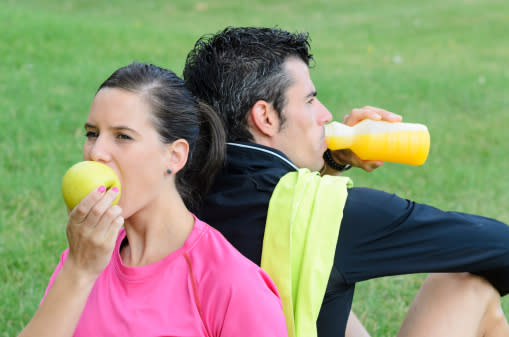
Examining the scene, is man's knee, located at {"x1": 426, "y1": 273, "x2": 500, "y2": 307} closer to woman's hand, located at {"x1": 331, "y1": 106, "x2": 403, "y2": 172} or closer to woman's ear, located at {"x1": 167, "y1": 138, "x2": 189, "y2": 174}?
woman's hand, located at {"x1": 331, "y1": 106, "x2": 403, "y2": 172}

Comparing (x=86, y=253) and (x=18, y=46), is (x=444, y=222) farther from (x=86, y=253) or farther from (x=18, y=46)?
(x=18, y=46)

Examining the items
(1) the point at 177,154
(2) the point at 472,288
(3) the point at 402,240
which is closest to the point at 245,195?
(1) the point at 177,154

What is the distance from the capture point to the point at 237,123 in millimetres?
2637

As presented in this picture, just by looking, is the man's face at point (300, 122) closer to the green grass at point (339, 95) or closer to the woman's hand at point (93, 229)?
the woman's hand at point (93, 229)

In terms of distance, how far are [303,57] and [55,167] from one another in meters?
3.28

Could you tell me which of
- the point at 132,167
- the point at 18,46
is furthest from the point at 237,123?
the point at 18,46

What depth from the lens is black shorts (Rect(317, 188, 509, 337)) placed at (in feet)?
7.23

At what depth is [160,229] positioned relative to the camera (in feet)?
7.06

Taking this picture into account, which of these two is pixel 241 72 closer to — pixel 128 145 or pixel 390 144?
pixel 390 144

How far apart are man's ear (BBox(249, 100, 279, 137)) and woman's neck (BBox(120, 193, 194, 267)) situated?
0.57 metres

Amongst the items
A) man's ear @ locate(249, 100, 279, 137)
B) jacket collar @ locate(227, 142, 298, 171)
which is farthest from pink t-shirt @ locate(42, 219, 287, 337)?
man's ear @ locate(249, 100, 279, 137)

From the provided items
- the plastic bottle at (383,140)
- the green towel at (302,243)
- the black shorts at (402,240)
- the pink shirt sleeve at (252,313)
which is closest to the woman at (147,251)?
the pink shirt sleeve at (252,313)

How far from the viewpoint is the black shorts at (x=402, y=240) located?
2.21 meters

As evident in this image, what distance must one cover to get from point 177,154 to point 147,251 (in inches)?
12.2
